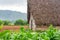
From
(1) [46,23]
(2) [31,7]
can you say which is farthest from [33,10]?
(1) [46,23]

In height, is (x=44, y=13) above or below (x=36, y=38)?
below

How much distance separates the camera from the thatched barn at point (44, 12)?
13.1 meters

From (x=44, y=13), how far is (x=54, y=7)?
775 mm

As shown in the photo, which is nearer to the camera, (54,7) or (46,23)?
(46,23)

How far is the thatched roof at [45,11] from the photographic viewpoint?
13156 millimetres

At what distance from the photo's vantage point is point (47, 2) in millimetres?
13844

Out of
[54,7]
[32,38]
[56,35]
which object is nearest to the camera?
[32,38]

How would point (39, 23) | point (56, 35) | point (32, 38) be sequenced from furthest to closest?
point (39, 23) < point (56, 35) < point (32, 38)

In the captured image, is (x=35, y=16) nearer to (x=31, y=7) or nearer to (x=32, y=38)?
(x=31, y=7)

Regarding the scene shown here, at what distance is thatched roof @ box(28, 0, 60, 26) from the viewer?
13.2m

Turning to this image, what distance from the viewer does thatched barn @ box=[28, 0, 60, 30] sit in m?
13.1

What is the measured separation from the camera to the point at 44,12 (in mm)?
13609

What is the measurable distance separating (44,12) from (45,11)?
112 millimetres

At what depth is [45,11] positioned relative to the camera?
13.7m
